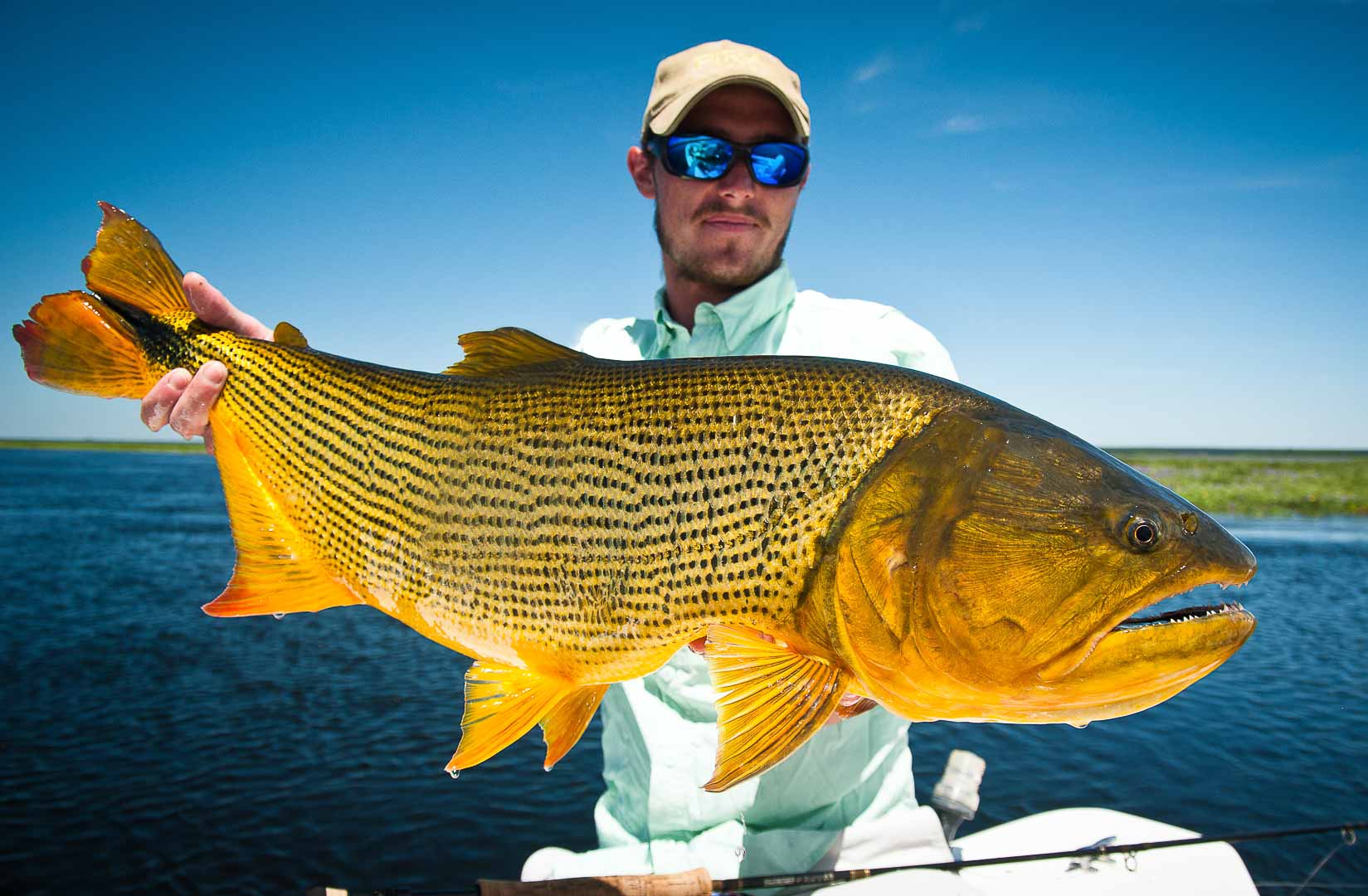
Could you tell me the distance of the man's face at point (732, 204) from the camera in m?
3.94

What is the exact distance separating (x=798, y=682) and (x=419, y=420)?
4.64 feet

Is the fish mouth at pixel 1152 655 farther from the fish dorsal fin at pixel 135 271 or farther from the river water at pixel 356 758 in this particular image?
the river water at pixel 356 758

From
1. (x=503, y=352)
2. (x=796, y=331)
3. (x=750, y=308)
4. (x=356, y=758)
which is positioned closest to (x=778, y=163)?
(x=750, y=308)

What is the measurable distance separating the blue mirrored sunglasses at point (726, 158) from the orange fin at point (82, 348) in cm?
237

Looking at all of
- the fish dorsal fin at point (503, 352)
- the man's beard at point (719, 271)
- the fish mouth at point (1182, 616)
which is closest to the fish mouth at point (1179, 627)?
the fish mouth at point (1182, 616)

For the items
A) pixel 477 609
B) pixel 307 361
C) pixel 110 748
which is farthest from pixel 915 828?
pixel 110 748

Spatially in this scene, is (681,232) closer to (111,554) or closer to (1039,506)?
(1039,506)

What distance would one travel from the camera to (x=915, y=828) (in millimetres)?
3844

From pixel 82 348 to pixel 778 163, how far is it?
295 centimetres

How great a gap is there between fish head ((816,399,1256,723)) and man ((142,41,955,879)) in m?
1.70

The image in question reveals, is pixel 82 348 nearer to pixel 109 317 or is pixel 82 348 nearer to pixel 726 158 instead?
pixel 109 317

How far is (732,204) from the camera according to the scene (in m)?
3.93

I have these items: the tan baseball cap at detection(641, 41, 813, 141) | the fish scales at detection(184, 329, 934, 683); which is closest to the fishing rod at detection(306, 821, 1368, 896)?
the fish scales at detection(184, 329, 934, 683)

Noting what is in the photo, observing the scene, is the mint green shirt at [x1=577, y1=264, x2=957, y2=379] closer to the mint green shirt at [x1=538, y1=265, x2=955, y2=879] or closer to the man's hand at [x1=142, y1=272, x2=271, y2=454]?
the mint green shirt at [x1=538, y1=265, x2=955, y2=879]
